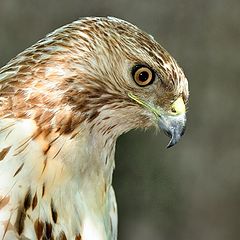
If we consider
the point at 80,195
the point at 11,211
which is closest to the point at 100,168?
the point at 80,195

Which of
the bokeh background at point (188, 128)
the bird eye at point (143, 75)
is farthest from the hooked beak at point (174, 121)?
the bokeh background at point (188, 128)

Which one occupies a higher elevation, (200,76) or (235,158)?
(200,76)

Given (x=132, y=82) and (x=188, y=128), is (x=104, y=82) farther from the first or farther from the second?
(x=188, y=128)

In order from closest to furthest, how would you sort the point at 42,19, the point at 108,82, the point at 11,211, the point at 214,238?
the point at 11,211 → the point at 108,82 → the point at 42,19 → the point at 214,238

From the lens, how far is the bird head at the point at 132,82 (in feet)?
8.68

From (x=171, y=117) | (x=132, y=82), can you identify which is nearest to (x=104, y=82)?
(x=132, y=82)

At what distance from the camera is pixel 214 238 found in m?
5.45

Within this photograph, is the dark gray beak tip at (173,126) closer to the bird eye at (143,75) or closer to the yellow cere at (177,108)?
the yellow cere at (177,108)

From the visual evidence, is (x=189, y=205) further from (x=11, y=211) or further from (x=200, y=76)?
(x=11, y=211)

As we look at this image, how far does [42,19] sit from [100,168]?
252 centimetres

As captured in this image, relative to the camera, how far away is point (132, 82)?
8.73ft

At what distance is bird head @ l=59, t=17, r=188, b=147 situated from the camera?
264 centimetres

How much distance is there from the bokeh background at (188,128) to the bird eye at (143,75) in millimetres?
2472

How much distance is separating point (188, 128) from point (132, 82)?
2.64 m
